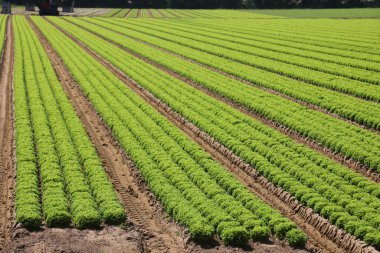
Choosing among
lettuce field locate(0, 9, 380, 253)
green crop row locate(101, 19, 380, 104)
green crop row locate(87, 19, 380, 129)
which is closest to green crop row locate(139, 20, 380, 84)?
green crop row locate(101, 19, 380, 104)

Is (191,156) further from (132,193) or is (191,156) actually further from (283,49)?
(283,49)

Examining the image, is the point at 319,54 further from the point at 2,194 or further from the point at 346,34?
the point at 2,194

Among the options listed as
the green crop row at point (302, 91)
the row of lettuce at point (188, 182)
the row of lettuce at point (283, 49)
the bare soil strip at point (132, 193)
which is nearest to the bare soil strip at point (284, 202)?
the row of lettuce at point (188, 182)

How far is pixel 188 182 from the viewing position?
17562 mm

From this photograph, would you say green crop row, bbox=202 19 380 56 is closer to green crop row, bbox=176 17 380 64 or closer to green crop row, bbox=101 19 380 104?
green crop row, bbox=176 17 380 64

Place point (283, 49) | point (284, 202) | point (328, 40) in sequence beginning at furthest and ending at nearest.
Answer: point (328, 40) → point (283, 49) → point (284, 202)

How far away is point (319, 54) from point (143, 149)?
90.9 feet

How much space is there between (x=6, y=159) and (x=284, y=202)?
11929mm

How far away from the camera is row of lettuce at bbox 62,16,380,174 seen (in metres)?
20.3

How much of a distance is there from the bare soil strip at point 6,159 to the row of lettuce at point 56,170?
45 centimetres

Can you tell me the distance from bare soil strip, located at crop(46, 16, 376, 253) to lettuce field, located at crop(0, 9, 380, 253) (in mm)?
44

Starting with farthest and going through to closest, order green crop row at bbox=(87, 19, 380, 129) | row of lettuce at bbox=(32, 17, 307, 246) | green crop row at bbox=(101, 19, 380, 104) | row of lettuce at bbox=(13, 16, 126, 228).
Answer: green crop row at bbox=(101, 19, 380, 104) → green crop row at bbox=(87, 19, 380, 129) → row of lettuce at bbox=(13, 16, 126, 228) → row of lettuce at bbox=(32, 17, 307, 246)

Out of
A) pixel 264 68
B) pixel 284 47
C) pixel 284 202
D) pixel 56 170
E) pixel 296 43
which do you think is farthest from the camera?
pixel 296 43

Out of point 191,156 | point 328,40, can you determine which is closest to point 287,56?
point 328,40
